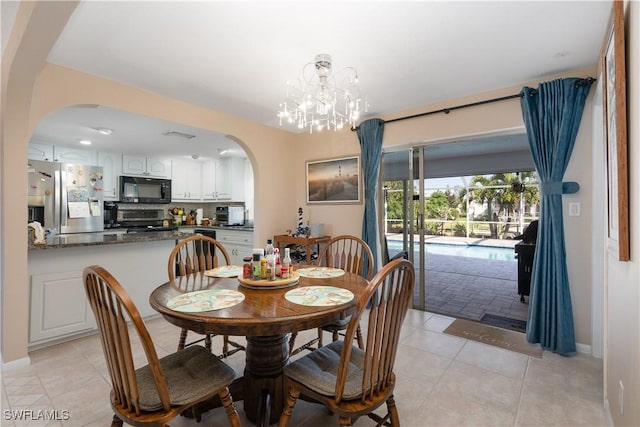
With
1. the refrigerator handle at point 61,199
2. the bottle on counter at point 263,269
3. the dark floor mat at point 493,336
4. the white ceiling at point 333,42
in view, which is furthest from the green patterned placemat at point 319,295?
the refrigerator handle at point 61,199

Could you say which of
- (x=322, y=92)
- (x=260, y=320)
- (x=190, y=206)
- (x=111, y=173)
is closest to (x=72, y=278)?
(x=260, y=320)

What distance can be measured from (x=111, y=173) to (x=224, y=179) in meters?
1.84

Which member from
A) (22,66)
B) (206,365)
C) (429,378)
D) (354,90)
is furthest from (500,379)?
(22,66)

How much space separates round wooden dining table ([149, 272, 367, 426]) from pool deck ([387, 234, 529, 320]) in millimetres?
2209

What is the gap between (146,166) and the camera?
5.58 m

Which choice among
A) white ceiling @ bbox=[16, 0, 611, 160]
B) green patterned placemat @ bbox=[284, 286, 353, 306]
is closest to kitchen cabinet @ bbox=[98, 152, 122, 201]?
white ceiling @ bbox=[16, 0, 611, 160]

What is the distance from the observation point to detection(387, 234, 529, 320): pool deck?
3.55 metres

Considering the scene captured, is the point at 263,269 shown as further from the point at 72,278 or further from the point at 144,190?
the point at 144,190

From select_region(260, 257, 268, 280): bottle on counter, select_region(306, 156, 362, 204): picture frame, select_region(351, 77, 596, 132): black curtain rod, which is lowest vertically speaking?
select_region(260, 257, 268, 280): bottle on counter

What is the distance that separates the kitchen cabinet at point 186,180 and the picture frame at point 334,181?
3000 millimetres

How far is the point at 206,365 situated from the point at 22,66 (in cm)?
212

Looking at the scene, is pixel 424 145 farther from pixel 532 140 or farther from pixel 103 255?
pixel 103 255

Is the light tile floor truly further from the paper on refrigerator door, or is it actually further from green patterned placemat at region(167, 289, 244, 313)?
the paper on refrigerator door

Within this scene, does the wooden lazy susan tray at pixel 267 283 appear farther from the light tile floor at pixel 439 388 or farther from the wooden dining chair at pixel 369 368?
the light tile floor at pixel 439 388
